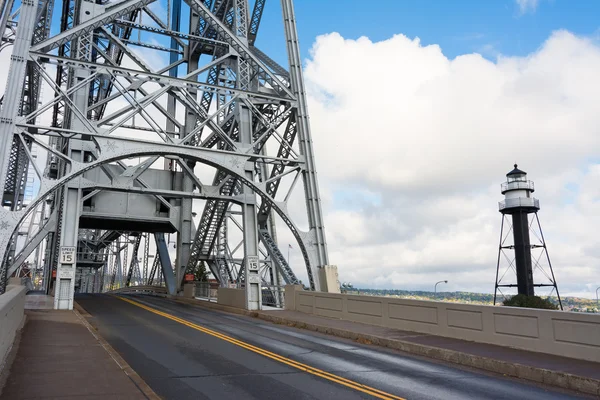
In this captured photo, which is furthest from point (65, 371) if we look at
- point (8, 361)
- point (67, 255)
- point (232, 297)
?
point (232, 297)

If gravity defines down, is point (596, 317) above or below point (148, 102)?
below

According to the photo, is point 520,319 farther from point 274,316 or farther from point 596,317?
point 274,316

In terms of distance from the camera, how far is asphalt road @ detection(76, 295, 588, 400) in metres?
8.24

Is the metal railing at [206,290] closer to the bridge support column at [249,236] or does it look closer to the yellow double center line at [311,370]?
the bridge support column at [249,236]

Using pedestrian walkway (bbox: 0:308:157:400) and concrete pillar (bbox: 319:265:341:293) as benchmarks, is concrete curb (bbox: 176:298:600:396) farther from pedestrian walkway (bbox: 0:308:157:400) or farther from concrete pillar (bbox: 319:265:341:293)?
pedestrian walkway (bbox: 0:308:157:400)

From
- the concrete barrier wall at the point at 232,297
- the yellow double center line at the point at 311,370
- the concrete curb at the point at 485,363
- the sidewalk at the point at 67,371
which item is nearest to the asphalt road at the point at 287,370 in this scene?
the yellow double center line at the point at 311,370

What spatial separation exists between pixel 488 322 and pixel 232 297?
16092 mm

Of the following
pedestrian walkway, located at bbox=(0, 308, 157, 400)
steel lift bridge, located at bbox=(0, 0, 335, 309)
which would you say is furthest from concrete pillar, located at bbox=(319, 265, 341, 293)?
pedestrian walkway, located at bbox=(0, 308, 157, 400)

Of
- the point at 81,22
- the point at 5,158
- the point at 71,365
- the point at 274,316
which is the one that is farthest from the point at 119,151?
the point at 71,365

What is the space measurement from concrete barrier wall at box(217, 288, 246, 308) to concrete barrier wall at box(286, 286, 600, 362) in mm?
6901

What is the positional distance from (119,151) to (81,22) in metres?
7.00

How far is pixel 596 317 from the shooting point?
34.3 ft

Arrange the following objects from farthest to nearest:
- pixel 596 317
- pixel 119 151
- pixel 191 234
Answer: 1. pixel 191 234
2. pixel 119 151
3. pixel 596 317

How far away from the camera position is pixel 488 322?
13055 millimetres
